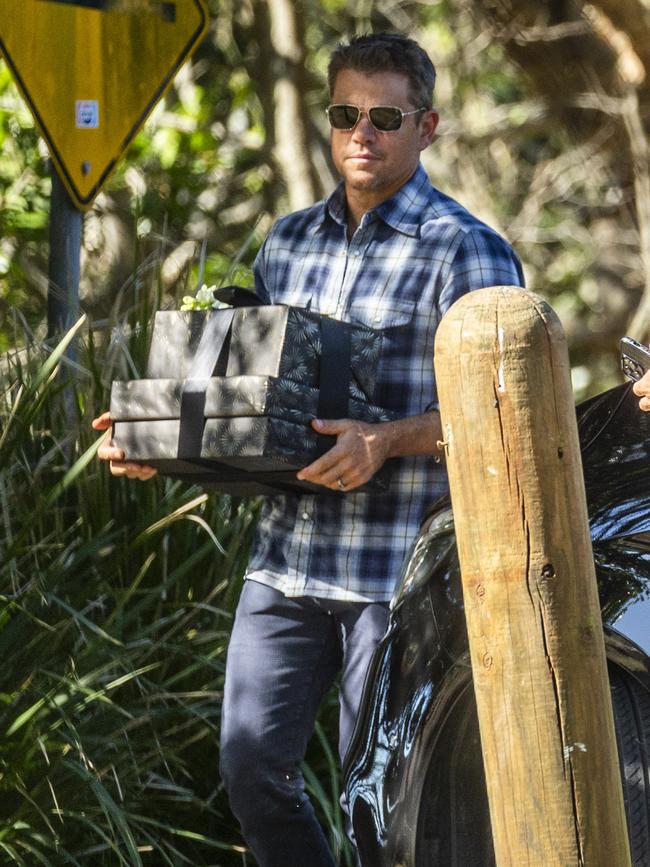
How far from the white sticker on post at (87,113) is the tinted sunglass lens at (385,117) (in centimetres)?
136

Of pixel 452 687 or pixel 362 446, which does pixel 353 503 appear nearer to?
pixel 362 446

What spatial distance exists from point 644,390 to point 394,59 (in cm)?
127

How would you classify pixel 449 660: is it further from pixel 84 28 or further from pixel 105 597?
pixel 84 28

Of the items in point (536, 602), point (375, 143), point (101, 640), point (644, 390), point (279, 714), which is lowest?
point (279, 714)

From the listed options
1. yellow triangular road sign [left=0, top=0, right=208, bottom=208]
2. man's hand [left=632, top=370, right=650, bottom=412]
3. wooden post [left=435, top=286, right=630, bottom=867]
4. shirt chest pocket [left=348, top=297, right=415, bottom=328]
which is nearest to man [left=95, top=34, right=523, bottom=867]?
shirt chest pocket [left=348, top=297, right=415, bottom=328]

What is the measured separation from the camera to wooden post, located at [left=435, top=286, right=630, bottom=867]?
2.37 m

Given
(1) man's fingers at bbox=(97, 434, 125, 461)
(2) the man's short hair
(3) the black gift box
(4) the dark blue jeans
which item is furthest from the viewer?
(2) the man's short hair

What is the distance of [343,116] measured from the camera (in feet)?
12.0

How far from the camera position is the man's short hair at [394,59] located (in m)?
3.70

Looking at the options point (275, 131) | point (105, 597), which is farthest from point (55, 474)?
point (275, 131)

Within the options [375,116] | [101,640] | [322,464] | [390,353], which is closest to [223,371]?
[322,464]

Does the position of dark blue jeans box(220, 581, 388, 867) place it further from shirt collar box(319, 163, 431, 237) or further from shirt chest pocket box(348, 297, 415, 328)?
shirt collar box(319, 163, 431, 237)

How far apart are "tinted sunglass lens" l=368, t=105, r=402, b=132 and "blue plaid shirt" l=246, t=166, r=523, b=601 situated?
6.2 inches

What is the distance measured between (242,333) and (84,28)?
1.87 metres
